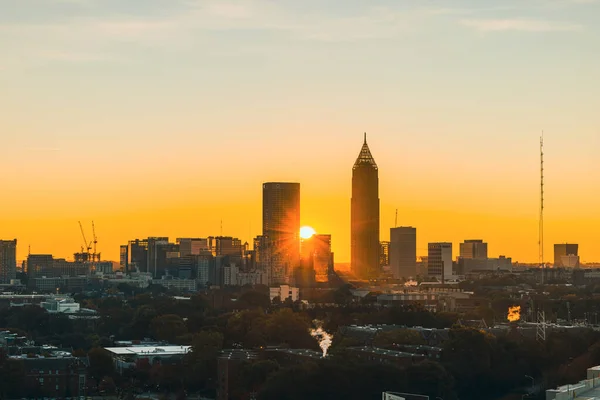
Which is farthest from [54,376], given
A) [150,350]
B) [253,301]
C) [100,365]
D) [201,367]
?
[253,301]

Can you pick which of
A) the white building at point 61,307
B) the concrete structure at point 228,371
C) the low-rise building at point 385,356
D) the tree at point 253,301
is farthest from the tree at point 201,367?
the white building at point 61,307

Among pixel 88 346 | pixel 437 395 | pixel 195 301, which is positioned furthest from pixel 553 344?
pixel 195 301

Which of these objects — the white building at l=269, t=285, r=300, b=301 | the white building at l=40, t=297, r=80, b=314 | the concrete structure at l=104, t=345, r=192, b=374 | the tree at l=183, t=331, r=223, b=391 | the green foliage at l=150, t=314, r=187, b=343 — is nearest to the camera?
the tree at l=183, t=331, r=223, b=391

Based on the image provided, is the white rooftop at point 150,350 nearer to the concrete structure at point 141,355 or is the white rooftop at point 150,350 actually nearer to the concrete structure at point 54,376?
the concrete structure at point 141,355

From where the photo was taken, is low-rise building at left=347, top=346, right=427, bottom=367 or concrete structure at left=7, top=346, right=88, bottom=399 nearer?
low-rise building at left=347, top=346, right=427, bottom=367

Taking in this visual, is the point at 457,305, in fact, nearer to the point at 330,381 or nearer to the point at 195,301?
the point at 195,301

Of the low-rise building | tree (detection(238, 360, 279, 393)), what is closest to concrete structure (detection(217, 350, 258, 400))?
tree (detection(238, 360, 279, 393))

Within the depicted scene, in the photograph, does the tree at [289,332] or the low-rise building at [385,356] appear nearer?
the low-rise building at [385,356]

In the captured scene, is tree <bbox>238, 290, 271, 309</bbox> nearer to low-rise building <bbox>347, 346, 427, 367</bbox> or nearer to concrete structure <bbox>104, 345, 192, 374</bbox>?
concrete structure <bbox>104, 345, 192, 374</bbox>

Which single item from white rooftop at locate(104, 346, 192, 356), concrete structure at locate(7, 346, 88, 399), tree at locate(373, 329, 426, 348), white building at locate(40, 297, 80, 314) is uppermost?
white building at locate(40, 297, 80, 314)
